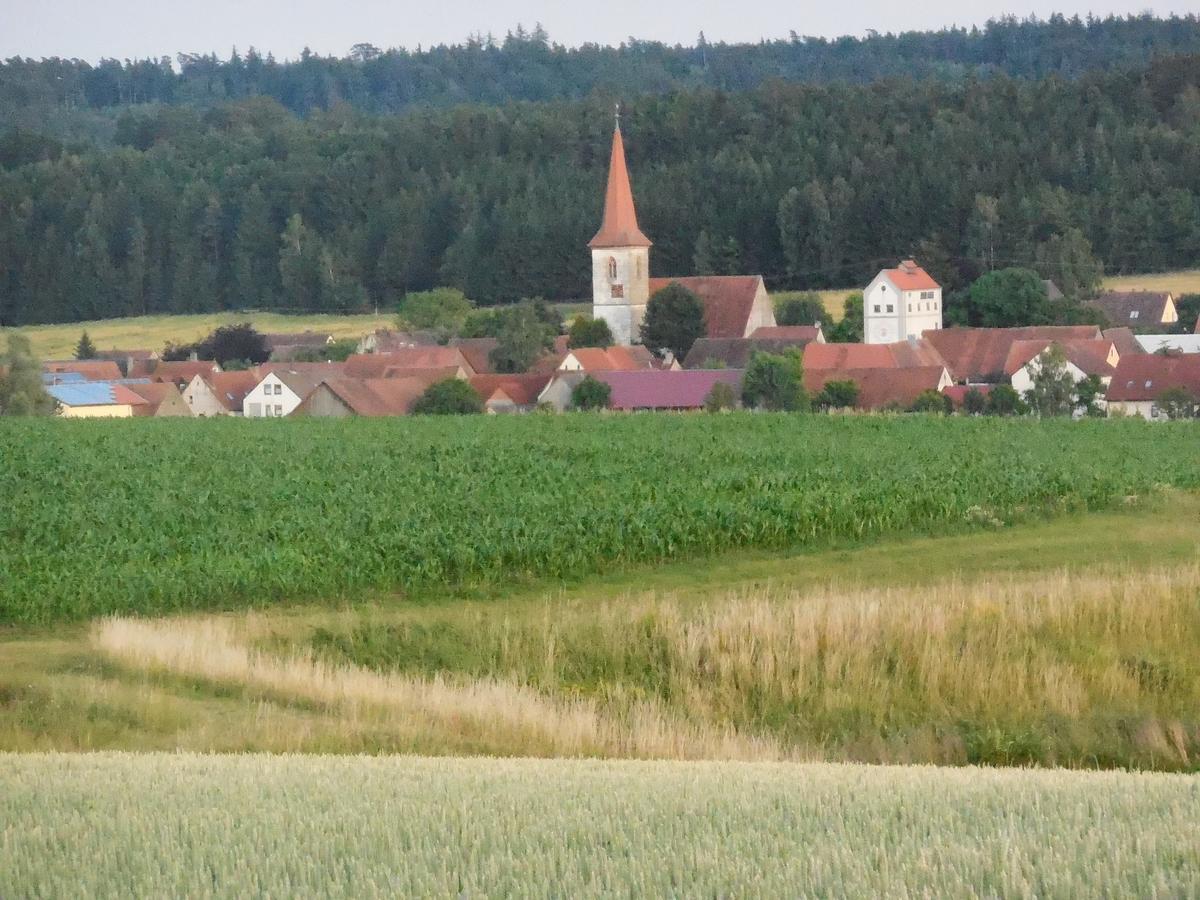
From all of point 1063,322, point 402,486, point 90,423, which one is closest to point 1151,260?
point 1063,322

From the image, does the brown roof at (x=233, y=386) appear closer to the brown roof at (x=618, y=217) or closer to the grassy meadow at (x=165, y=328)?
the brown roof at (x=618, y=217)

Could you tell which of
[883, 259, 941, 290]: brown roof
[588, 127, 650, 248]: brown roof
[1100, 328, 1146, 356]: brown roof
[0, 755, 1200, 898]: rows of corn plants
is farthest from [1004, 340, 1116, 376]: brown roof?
[0, 755, 1200, 898]: rows of corn plants

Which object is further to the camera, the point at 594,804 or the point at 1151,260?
the point at 1151,260

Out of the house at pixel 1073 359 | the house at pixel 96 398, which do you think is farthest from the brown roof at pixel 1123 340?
the house at pixel 96 398

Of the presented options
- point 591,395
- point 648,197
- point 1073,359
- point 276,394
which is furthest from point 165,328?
point 1073,359

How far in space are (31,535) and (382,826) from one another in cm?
1607

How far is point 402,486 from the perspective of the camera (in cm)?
2670

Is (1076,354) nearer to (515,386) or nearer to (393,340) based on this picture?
(515,386)

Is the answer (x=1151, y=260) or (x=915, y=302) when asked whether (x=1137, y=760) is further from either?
(x=1151, y=260)

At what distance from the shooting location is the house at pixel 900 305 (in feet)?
322

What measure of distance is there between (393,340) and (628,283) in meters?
14.7

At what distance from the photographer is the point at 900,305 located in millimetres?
98125

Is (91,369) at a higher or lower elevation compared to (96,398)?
lower

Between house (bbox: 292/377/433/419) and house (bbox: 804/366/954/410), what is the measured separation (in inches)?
637
